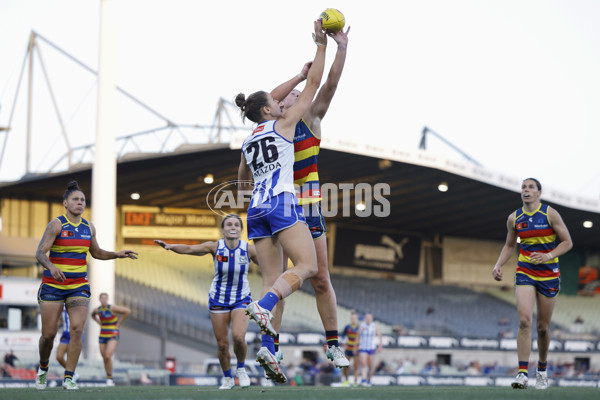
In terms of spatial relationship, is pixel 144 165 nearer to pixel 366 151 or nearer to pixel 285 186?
pixel 366 151

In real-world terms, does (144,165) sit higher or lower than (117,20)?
lower

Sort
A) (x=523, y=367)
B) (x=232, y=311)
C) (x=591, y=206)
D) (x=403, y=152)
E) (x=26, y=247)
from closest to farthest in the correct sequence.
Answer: (x=523, y=367) → (x=232, y=311) → (x=26, y=247) → (x=403, y=152) → (x=591, y=206)

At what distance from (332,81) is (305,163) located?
770 mm

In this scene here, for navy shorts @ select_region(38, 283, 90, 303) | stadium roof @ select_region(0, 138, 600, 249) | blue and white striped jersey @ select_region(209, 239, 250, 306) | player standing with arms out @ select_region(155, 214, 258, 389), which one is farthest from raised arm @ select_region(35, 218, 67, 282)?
stadium roof @ select_region(0, 138, 600, 249)

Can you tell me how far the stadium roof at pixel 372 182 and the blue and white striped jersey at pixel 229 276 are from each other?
18186 millimetres

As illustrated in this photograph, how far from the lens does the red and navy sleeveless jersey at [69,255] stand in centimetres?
938

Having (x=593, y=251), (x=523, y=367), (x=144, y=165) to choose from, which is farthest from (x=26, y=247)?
(x=593, y=251)

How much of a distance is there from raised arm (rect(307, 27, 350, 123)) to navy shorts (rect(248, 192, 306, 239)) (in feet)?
3.25

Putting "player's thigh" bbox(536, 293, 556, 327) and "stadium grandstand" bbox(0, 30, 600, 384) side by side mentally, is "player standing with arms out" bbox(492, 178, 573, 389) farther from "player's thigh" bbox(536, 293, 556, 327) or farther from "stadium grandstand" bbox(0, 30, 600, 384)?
"stadium grandstand" bbox(0, 30, 600, 384)

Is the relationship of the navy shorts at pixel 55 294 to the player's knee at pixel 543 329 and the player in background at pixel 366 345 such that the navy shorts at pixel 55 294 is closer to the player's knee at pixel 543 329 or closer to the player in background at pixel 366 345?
the player's knee at pixel 543 329

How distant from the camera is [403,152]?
32.1m

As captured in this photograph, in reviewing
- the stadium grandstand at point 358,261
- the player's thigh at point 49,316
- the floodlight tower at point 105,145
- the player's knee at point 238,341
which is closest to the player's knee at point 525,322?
the player's knee at point 238,341

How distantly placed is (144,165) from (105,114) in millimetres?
7466

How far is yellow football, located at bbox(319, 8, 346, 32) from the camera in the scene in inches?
283
